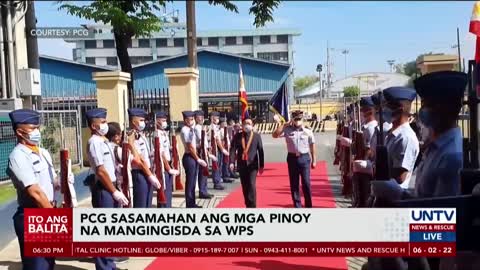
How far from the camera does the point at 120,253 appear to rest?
3.30 m

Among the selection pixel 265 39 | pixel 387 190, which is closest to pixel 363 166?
pixel 387 190

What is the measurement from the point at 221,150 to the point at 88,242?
975 cm

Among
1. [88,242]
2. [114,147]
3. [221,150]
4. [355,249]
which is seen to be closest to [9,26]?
[114,147]

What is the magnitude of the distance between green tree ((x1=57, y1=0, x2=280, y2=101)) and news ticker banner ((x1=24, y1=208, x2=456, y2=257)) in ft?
28.4

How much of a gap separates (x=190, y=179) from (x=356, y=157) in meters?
2.92

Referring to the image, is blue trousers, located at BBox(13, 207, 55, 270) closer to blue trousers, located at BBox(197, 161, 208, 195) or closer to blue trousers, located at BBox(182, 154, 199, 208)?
blue trousers, located at BBox(182, 154, 199, 208)

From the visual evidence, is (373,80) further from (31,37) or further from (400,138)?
(400,138)

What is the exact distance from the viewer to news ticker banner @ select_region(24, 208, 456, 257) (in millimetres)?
2973

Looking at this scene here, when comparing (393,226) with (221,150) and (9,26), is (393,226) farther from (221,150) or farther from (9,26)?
(221,150)

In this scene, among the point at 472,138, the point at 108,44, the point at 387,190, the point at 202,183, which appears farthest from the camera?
the point at 108,44

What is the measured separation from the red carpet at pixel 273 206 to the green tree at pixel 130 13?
3.47 meters

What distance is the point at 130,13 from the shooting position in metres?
13.8

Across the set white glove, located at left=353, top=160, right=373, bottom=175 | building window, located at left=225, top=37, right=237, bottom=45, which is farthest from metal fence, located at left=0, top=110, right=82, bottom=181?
building window, located at left=225, top=37, right=237, bottom=45

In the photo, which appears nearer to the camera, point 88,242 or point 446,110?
point 446,110
